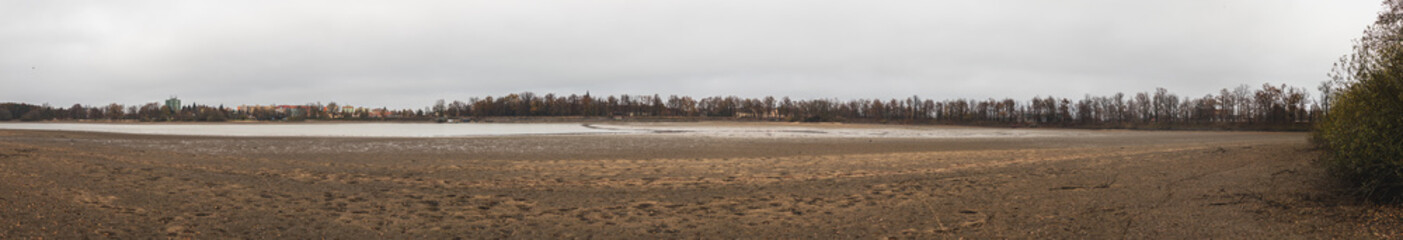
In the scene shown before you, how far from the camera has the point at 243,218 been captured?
28.1 ft

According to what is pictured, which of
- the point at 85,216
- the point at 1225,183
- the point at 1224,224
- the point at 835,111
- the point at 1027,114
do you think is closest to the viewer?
the point at 1224,224

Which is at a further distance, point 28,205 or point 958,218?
point 958,218

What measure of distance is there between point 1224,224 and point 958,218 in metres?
2.92

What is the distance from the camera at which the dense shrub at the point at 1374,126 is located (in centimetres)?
702

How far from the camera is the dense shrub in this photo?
7.02 metres

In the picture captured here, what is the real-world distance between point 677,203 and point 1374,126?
8886mm

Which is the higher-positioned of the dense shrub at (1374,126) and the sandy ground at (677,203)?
the dense shrub at (1374,126)

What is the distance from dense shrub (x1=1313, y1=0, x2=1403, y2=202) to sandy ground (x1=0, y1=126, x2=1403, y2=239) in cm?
35

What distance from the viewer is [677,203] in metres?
10.7

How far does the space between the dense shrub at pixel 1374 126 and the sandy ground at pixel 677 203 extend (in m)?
0.35

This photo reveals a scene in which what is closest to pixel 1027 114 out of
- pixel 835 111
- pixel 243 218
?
pixel 835 111

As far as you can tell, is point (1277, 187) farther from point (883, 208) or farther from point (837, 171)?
point (837, 171)

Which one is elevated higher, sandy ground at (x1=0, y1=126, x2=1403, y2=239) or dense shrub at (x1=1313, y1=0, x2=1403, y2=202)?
dense shrub at (x1=1313, y1=0, x2=1403, y2=202)

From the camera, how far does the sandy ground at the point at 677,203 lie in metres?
7.67
